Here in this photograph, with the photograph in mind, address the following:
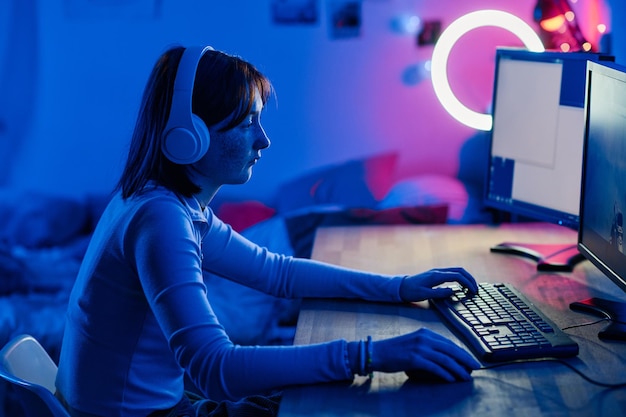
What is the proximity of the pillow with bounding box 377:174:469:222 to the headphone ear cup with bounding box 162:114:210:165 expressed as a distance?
142 cm

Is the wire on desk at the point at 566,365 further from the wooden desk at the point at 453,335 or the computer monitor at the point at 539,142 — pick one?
the computer monitor at the point at 539,142

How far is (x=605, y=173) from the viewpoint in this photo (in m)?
1.44

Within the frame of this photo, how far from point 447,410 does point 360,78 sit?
1.98 meters

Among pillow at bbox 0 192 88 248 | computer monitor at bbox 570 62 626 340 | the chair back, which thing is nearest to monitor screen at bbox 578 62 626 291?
computer monitor at bbox 570 62 626 340

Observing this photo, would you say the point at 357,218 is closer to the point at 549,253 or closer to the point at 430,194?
the point at 430,194

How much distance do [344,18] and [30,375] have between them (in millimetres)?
1844

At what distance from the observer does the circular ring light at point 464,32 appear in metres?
2.09

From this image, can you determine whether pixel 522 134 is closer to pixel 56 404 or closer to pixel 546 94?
pixel 546 94

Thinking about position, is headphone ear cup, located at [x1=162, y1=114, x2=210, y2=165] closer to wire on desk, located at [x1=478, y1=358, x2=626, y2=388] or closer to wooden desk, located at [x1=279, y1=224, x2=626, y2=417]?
wooden desk, located at [x1=279, y1=224, x2=626, y2=417]

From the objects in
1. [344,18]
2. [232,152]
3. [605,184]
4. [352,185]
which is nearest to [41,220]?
[352,185]

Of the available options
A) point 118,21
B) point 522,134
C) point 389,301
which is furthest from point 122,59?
point 389,301

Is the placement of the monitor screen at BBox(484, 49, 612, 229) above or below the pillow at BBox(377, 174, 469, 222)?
above

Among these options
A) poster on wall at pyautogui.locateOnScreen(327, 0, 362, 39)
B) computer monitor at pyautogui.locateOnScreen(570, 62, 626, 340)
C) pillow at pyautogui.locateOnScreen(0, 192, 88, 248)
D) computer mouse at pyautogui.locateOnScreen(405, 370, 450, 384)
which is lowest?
pillow at pyautogui.locateOnScreen(0, 192, 88, 248)

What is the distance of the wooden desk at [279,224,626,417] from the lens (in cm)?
106
